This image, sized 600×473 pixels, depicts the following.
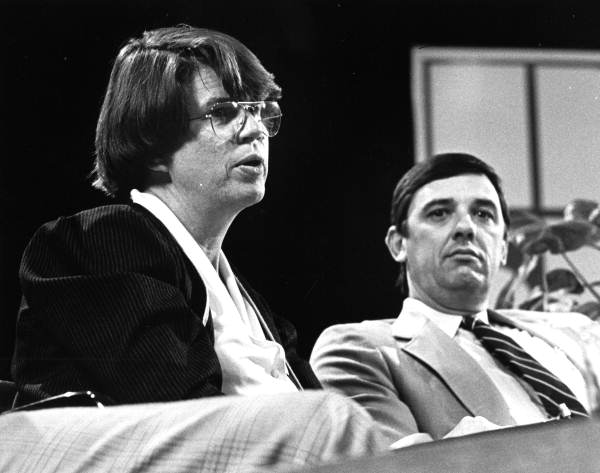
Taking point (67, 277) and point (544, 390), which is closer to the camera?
point (67, 277)

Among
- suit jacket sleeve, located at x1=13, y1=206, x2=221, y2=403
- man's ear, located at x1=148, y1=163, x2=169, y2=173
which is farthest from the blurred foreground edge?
man's ear, located at x1=148, y1=163, x2=169, y2=173

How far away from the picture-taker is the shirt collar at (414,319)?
0.75 metres

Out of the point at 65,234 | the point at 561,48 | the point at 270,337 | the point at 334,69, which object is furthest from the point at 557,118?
the point at 65,234

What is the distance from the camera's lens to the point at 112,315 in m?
0.64

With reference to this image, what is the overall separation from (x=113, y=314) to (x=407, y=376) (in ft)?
0.78

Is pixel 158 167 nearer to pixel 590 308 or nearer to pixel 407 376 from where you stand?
pixel 407 376

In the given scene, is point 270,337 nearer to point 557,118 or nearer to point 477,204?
point 477,204

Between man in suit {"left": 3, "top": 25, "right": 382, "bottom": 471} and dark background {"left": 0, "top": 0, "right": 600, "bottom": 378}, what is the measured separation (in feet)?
0.04

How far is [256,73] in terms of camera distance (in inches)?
28.3

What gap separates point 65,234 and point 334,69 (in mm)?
237

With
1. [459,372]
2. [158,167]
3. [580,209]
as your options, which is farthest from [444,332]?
[158,167]

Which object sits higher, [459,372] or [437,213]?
[437,213]

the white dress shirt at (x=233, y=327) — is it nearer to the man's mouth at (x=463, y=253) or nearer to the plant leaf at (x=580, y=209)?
the man's mouth at (x=463, y=253)

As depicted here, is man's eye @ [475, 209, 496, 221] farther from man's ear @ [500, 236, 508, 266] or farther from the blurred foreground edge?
the blurred foreground edge
